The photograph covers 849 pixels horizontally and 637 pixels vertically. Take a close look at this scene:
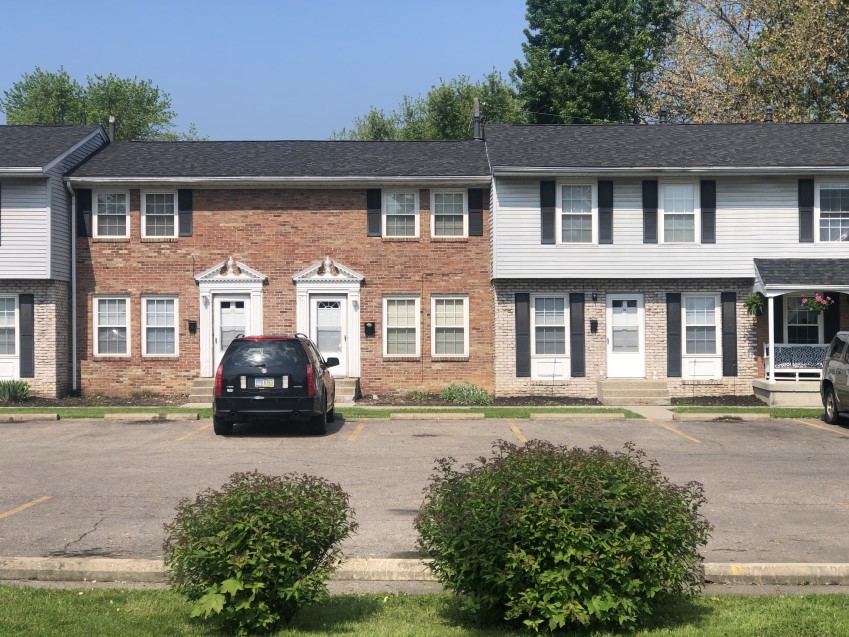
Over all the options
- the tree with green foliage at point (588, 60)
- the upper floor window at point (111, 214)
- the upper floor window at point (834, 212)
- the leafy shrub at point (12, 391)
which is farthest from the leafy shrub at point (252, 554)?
the tree with green foliage at point (588, 60)

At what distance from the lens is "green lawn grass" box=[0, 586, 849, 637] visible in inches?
230

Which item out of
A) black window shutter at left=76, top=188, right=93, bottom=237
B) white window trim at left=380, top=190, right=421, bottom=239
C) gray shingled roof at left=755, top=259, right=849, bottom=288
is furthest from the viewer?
white window trim at left=380, top=190, right=421, bottom=239

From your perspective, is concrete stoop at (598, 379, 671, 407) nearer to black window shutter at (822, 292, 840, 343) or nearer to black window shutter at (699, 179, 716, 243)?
black window shutter at (699, 179, 716, 243)

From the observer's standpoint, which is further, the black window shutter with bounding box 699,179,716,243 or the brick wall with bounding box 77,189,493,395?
the brick wall with bounding box 77,189,493,395

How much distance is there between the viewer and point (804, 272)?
2519cm

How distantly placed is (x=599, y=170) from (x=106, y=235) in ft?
44.4

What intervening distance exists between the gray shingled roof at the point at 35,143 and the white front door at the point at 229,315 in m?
5.78

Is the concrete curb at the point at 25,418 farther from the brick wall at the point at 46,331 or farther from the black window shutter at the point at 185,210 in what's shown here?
the black window shutter at the point at 185,210

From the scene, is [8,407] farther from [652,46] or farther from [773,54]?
[652,46]

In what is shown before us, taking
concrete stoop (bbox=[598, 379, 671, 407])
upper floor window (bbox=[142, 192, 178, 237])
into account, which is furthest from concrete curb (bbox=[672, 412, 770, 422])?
upper floor window (bbox=[142, 192, 178, 237])

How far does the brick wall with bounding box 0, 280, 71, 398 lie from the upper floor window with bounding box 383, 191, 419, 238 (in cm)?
894

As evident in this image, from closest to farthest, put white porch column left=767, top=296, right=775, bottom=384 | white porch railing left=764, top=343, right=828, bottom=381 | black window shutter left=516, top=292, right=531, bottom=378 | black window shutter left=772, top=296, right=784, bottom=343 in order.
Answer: white porch column left=767, top=296, right=775, bottom=384, white porch railing left=764, top=343, right=828, bottom=381, black window shutter left=516, top=292, right=531, bottom=378, black window shutter left=772, top=296, right=784, bottom=343

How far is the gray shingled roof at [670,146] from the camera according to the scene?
2562 centimetres

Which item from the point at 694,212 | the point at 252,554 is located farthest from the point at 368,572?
the point at 694,212
